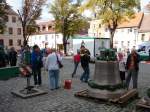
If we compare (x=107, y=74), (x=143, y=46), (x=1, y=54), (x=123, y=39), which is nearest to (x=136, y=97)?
(x=107, y=74)

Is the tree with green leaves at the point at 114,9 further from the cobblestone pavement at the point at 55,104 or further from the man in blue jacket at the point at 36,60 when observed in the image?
the cobblestone pavement at the point at 55,104

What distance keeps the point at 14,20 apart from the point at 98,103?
73.4 meters

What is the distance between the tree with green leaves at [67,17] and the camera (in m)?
57.6

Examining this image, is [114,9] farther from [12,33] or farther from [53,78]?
[12,33]

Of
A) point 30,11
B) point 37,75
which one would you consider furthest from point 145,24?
point 37,75

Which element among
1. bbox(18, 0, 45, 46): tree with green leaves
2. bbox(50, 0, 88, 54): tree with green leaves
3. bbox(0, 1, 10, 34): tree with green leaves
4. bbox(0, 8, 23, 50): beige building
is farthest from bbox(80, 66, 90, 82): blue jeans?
bbox(0, 8, 23, 50): beige building

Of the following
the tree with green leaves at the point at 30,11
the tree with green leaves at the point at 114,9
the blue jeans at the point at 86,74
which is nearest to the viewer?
the blue jeans at the point at 86,74

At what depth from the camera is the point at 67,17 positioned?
58.0m

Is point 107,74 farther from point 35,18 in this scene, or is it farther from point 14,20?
point 14,20

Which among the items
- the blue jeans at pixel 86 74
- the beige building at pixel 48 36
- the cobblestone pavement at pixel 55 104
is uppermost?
the beige building at pixel 48 36

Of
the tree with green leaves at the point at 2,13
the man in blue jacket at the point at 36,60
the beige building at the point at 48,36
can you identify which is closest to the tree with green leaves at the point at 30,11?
the tree with green leaves at the point at 2,13

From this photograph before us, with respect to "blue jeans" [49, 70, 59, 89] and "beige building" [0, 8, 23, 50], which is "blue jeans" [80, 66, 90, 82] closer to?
"blue jeans" [49, 70, 59, 89]

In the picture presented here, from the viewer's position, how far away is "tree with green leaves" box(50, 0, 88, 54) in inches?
2267

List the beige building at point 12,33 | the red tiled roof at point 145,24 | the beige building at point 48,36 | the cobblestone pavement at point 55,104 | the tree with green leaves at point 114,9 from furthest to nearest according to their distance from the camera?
1. the beige building at point 48,36
2. the beige building at point 12,33
3. the red tiled roof at point 145,24
4. the tree with green leaves at point 114,9
5. the cobblestone pavement at point 55,104
